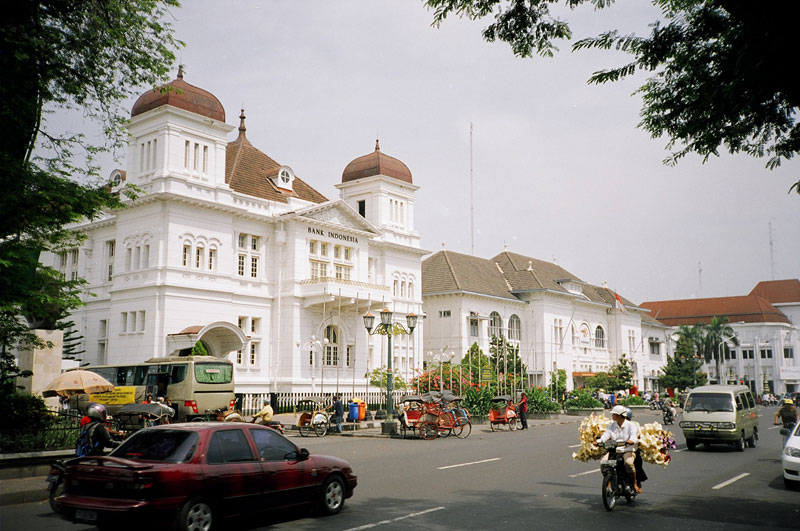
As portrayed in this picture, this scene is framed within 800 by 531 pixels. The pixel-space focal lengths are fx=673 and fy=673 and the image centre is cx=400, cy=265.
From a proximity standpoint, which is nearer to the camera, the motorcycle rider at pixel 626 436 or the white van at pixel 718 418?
the motorcycle rider at pixel 626 436

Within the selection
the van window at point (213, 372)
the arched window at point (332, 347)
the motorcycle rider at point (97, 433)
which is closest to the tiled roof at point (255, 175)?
the arched window at point (332, 347)

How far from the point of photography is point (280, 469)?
9438mm

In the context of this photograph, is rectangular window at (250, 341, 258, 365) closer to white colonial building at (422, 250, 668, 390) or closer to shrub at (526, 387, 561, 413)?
shrub at (526, 387, 561, 413)

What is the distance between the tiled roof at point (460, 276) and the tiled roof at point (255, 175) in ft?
52.0

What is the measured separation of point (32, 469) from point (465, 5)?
12080mm

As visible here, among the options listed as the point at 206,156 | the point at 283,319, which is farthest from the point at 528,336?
the point at 206,156

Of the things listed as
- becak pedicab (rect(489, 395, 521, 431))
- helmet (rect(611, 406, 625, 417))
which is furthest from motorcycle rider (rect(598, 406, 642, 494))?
becak pedicab (rect(489, 395, 521, 431))

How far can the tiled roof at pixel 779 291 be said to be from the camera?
118750mm

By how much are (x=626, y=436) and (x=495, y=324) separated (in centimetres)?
5282

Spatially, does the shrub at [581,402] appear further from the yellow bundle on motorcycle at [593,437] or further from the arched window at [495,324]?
the yellow bundle on motorcycle at [593,437]

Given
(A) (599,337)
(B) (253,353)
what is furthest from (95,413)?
(A) (599,337)

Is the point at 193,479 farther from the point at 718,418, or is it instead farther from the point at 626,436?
the point at 718,418

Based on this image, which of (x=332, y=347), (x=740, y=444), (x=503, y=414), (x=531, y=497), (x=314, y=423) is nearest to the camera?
(x=531, y=497)

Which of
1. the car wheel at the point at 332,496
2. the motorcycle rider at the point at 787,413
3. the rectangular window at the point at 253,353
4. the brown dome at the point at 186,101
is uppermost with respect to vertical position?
the brown dome at the point at 186,101
